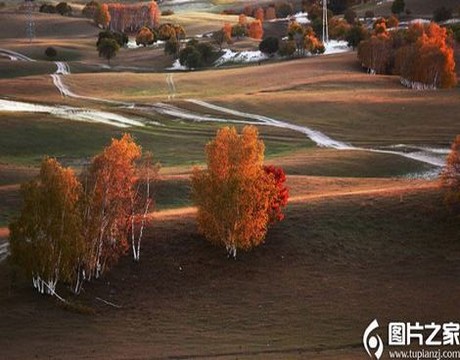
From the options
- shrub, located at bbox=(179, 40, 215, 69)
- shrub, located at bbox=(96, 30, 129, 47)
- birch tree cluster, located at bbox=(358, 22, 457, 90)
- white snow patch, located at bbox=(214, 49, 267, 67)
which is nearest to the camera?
birch tree cluster, located at bbox=(358, 22, 457, 90)

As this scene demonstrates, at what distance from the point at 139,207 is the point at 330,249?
13538 mm

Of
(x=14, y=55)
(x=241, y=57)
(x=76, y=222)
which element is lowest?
(x=76, y=222)

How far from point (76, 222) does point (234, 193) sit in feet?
35.9

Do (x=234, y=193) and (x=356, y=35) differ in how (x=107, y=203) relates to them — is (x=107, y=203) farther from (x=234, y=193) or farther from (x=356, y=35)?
(x=356, y=35)

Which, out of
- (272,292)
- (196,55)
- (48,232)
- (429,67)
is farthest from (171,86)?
(272,292)

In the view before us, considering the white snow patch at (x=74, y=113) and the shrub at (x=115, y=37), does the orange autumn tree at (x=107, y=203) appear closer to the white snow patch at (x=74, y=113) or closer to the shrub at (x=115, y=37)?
the white snow patch at (x=74, y=113)

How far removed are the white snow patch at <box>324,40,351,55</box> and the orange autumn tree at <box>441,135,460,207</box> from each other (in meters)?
113

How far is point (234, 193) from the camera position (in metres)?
52.6

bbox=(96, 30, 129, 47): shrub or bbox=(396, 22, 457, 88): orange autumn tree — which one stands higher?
bbox=(96, 30, 129, 47): shrub

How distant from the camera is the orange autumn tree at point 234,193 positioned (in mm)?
52719

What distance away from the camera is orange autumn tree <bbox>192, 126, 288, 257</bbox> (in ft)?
173

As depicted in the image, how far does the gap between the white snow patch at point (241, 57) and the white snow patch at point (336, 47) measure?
14.6 metres

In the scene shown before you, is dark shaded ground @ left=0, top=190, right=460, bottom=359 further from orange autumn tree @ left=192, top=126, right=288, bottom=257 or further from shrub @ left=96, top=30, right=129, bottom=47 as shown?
shrub @ left=96, top=30, right=129, bottom=47

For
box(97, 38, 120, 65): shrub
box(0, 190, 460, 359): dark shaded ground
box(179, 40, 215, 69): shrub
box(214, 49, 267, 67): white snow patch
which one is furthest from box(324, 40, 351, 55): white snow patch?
box(0, 190, 460, 359): dark shaded ground
